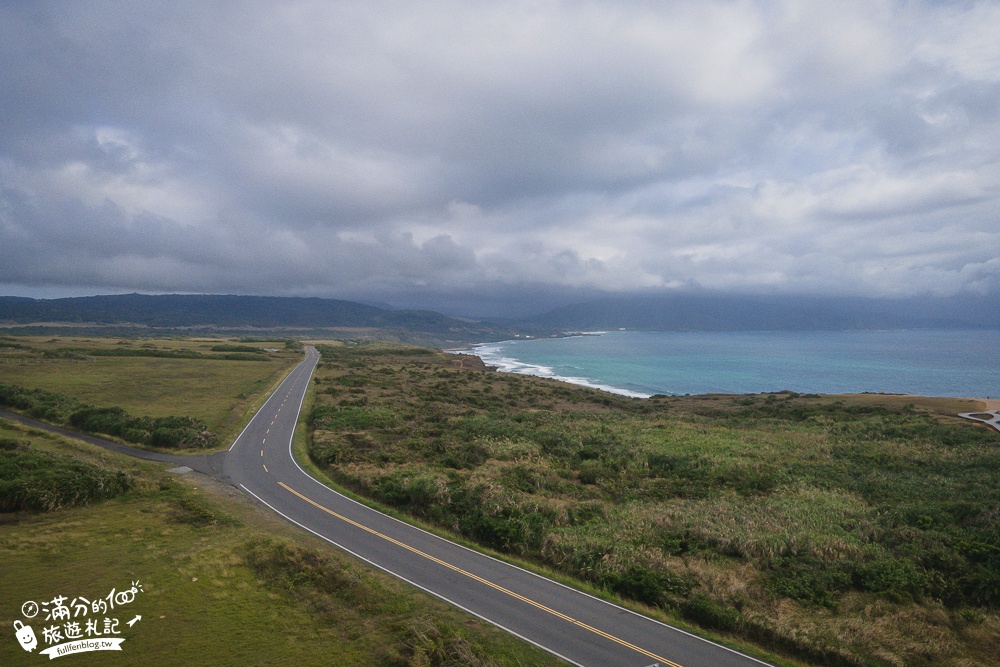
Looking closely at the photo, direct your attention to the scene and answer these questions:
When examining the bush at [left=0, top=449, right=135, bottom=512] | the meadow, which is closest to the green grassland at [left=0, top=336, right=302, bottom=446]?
the bush at [left=0, top=449, right=135, bottom=512]

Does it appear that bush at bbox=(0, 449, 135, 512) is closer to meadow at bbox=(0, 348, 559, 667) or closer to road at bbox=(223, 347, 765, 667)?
meadow at bbox=(0, 348, 559, 667)

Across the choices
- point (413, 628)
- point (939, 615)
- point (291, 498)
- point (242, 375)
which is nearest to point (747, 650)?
point (939, 615)

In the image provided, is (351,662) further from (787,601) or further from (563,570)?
(787,601)

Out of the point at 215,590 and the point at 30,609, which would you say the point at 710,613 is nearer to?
the point at 215,590

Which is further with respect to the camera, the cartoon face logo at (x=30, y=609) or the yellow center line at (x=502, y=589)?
the yellow center line at (x=502, y=589)

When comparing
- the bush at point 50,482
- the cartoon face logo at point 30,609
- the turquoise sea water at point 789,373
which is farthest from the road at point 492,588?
the turquoise sea water at point 789,373

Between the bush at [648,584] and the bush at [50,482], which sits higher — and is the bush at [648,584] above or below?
below

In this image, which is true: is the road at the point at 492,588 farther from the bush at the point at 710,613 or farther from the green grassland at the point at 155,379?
the green grassland at the point at 155,379
